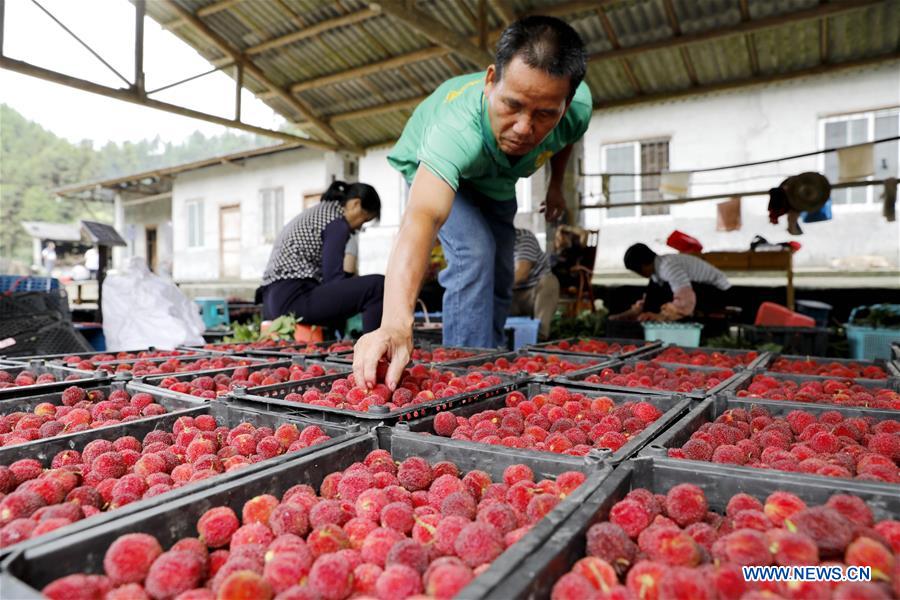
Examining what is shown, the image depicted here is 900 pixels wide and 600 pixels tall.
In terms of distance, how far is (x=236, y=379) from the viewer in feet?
6.35

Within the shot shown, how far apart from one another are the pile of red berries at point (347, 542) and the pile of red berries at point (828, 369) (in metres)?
1.60

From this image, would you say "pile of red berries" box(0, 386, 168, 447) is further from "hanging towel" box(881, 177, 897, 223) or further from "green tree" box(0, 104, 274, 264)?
"green tree" box(0, 104, 274, 264)

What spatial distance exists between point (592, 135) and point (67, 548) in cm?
936

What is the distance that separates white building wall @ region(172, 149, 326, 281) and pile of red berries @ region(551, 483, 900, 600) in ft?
38.4

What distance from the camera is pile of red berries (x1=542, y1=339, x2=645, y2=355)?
2.78 metres

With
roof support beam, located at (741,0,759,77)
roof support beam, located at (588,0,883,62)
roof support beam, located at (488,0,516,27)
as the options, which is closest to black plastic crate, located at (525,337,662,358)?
roof support beam, located at (588,0,883,62)

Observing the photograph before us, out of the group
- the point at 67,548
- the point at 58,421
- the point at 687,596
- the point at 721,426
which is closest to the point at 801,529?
the point at 687,596

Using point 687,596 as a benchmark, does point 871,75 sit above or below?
above

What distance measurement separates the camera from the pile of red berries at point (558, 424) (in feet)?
3.87

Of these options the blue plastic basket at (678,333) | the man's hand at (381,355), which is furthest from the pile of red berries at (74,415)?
the blue plastic basket at (678,333)

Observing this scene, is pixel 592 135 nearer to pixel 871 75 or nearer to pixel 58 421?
pixel 871 75

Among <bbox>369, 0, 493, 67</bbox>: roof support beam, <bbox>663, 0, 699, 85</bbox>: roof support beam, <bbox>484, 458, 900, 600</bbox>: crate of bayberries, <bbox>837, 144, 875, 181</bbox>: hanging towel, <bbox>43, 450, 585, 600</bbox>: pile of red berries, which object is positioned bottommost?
<bbox>43, 450, 585, 600</bbox>: pile of red berries

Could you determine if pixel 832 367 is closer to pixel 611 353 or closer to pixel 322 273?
pixel 611 353

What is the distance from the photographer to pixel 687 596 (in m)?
0.58
